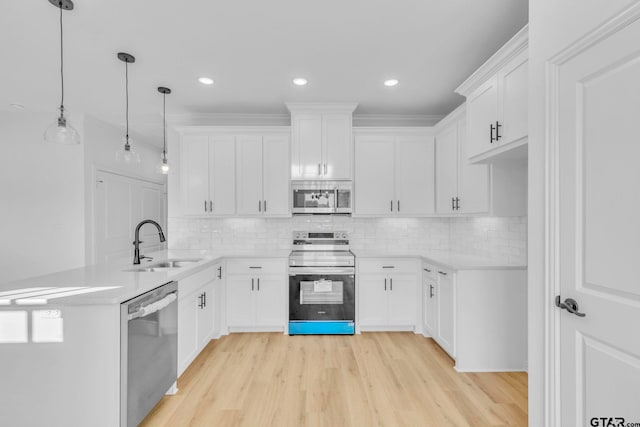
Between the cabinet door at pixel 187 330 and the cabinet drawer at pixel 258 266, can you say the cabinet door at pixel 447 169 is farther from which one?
the cabinet door at pixel 187 330

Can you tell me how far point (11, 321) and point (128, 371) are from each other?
2.10 ft

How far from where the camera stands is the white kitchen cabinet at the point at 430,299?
3.19 meters

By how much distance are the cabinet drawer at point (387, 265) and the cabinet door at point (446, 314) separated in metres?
0.54

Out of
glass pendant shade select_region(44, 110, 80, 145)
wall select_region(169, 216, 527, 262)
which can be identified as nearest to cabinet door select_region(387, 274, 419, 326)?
wall select_region(169, 216, 527, 262)

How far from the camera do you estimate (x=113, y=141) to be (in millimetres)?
4707

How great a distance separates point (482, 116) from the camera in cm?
246

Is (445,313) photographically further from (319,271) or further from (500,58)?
(500,58)

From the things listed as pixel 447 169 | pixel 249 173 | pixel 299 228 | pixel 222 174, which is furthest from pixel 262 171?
pixel 447 169

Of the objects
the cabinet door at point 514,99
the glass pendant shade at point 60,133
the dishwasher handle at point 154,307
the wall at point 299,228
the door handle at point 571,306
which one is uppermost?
the cabinet door at point 514,99

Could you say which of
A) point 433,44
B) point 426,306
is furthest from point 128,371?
point 433,44

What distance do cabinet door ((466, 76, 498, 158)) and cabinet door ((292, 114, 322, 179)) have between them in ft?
5.59

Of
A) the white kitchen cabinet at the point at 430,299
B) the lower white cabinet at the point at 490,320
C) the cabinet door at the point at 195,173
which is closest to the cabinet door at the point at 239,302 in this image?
the cabinet door at the point at 195,173

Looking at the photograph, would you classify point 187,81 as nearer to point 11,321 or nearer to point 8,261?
point 11,321

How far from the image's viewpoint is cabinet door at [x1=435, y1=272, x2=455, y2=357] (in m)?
2.83
